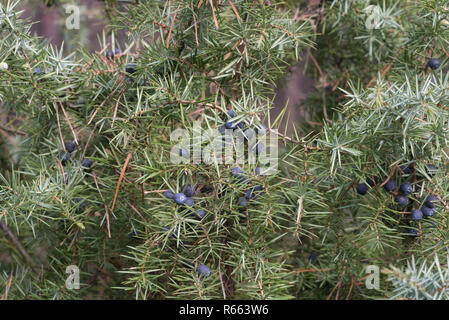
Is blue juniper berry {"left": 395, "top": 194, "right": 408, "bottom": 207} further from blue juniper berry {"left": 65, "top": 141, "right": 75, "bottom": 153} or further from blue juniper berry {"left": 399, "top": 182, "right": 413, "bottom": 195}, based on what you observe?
blue juniper berry {"left": 65, "top": 141, "right": 75, "bottom": 153}

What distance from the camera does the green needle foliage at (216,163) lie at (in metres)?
0.55

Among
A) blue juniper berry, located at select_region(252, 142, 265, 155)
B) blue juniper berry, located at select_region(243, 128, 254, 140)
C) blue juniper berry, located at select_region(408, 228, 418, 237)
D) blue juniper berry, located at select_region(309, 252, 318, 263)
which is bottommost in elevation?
blue juniper berry, located at select_region(309, 252, 318, 263)

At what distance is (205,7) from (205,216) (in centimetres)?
26

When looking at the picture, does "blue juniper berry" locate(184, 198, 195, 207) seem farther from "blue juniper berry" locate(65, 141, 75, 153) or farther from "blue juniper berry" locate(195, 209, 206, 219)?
"blue juniper berry" locate(65, 141, 75, 153)

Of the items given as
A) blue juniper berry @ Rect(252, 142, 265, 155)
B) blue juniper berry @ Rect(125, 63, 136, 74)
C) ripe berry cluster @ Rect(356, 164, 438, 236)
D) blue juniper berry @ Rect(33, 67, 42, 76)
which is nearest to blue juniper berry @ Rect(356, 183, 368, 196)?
ripe berry cluster @ Rect(356, 164, 438, 236)

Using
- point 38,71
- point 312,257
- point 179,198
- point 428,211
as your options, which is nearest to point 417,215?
point 428,211

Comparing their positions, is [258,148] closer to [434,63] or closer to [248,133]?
[248,133]

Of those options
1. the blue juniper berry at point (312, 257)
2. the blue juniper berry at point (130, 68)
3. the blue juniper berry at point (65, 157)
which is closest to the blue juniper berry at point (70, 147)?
the blue juniper berry at point (65, 157)

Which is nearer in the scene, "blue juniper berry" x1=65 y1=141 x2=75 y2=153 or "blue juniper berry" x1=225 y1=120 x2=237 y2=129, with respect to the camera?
"blue juniper berry" x1=225 y1=120 x2=237 y2=129

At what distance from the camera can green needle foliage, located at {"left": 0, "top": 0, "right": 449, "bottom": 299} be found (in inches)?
21.5

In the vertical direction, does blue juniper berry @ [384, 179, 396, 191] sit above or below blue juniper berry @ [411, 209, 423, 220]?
above

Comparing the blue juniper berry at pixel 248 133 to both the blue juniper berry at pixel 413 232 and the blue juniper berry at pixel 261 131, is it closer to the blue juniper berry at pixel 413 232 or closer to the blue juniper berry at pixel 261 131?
the blue juniper berry at pixel 261 131

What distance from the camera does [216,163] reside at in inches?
20.1

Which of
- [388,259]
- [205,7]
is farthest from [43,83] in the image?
[388,259]
